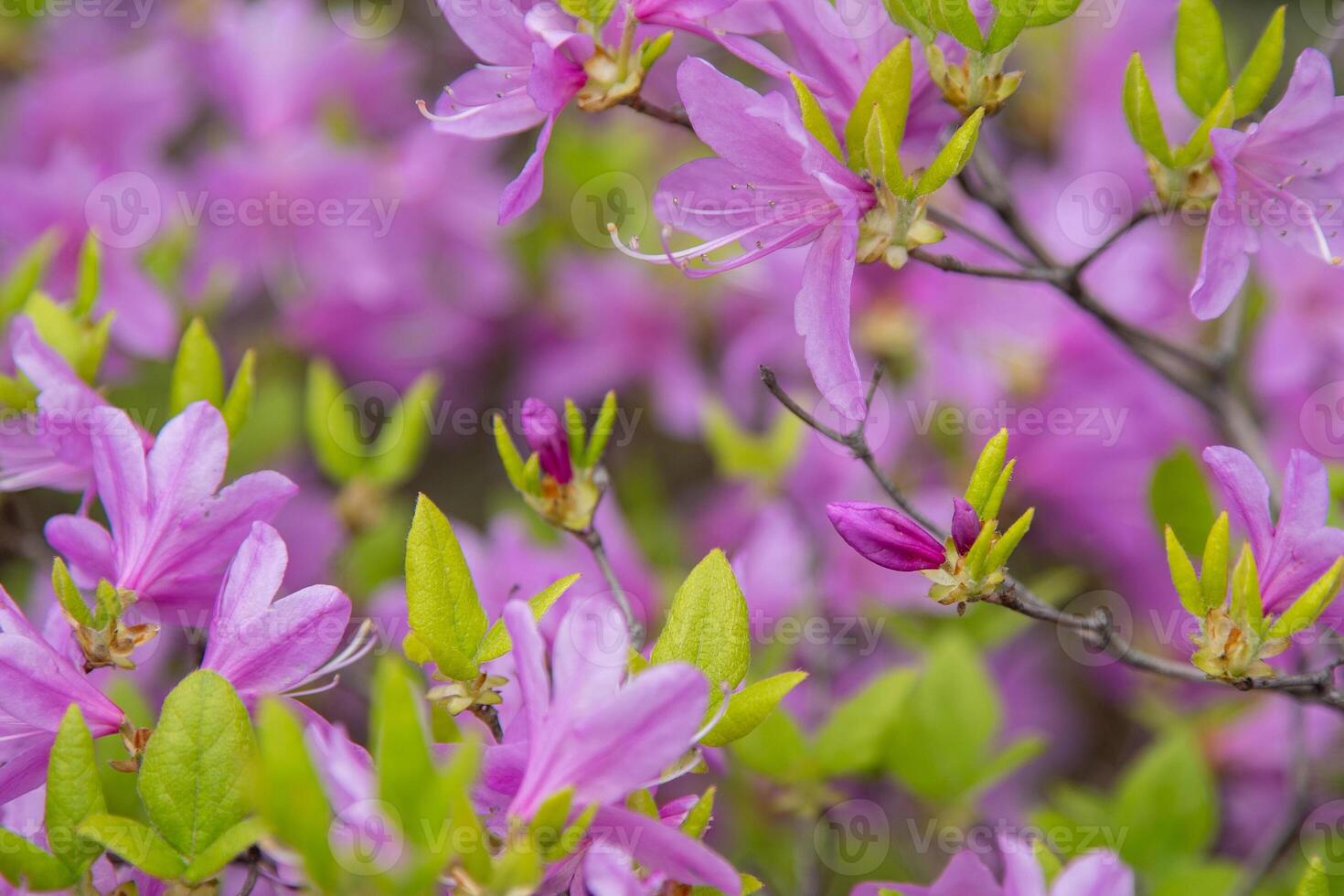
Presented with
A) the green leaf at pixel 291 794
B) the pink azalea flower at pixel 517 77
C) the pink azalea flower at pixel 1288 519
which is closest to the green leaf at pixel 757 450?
the pink azalea flower at pixel 517 77

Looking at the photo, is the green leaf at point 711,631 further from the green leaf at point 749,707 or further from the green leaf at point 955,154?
the green leaf at point 955,154

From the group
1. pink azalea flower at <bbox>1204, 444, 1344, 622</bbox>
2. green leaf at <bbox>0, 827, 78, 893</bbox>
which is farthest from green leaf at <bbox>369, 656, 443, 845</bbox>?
pink azalea flower at <bbox>1204, 444, 1344, 622</bbox>

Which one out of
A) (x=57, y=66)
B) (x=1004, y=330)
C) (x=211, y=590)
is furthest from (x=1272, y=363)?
(x=57, y=66)

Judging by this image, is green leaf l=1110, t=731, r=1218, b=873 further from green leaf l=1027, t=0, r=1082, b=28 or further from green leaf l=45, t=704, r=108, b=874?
green leaf l=45, t=704, r=108, b=874

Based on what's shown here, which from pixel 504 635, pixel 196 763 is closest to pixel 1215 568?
pixel 504 635

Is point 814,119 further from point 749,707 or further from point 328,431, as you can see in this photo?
point 328,431
